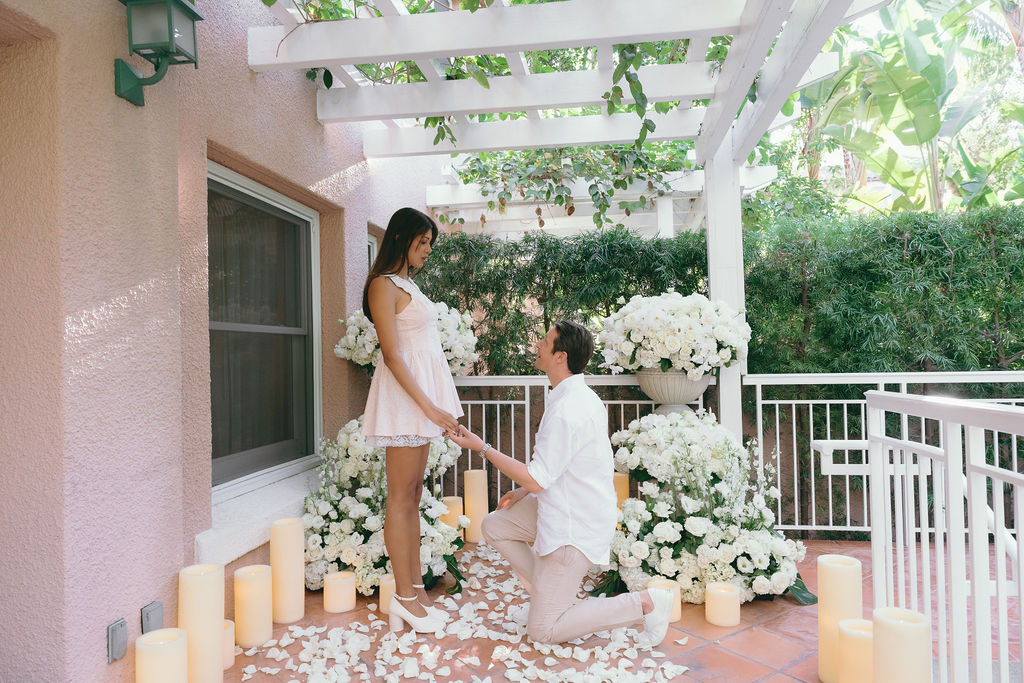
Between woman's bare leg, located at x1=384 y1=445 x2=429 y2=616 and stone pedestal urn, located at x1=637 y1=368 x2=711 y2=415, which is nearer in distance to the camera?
woman's bare leg, located at x1=384 y1=445 x2=429 y2=616

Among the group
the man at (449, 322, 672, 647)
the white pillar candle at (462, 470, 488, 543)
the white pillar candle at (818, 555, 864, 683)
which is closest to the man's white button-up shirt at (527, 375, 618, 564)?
the man at (449, 322, 672, 647)

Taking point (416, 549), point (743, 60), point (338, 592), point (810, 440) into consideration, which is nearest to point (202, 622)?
point (338, 592)

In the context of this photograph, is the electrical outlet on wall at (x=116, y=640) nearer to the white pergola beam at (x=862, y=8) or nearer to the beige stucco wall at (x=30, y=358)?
the beige stucco wall at (x=30, y=358)

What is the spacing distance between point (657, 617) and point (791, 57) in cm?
207

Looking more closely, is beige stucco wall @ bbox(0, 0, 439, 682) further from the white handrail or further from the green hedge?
the white handrail

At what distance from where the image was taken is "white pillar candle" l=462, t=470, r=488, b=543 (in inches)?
150

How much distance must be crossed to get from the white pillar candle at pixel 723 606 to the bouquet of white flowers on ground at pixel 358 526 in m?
1.08

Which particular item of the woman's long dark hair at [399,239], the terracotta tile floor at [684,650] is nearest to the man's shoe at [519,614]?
the terracotta tile floor at [684,650]

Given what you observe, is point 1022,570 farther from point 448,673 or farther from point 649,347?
point 649,347

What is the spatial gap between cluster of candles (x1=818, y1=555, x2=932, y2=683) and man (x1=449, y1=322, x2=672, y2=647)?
515 mm

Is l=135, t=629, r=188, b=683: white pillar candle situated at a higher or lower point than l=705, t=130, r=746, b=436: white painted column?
lower

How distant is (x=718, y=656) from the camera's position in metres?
2.33

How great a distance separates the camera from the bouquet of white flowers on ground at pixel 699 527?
9.16ft

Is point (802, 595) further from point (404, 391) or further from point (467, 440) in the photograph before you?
point (404, 391)
